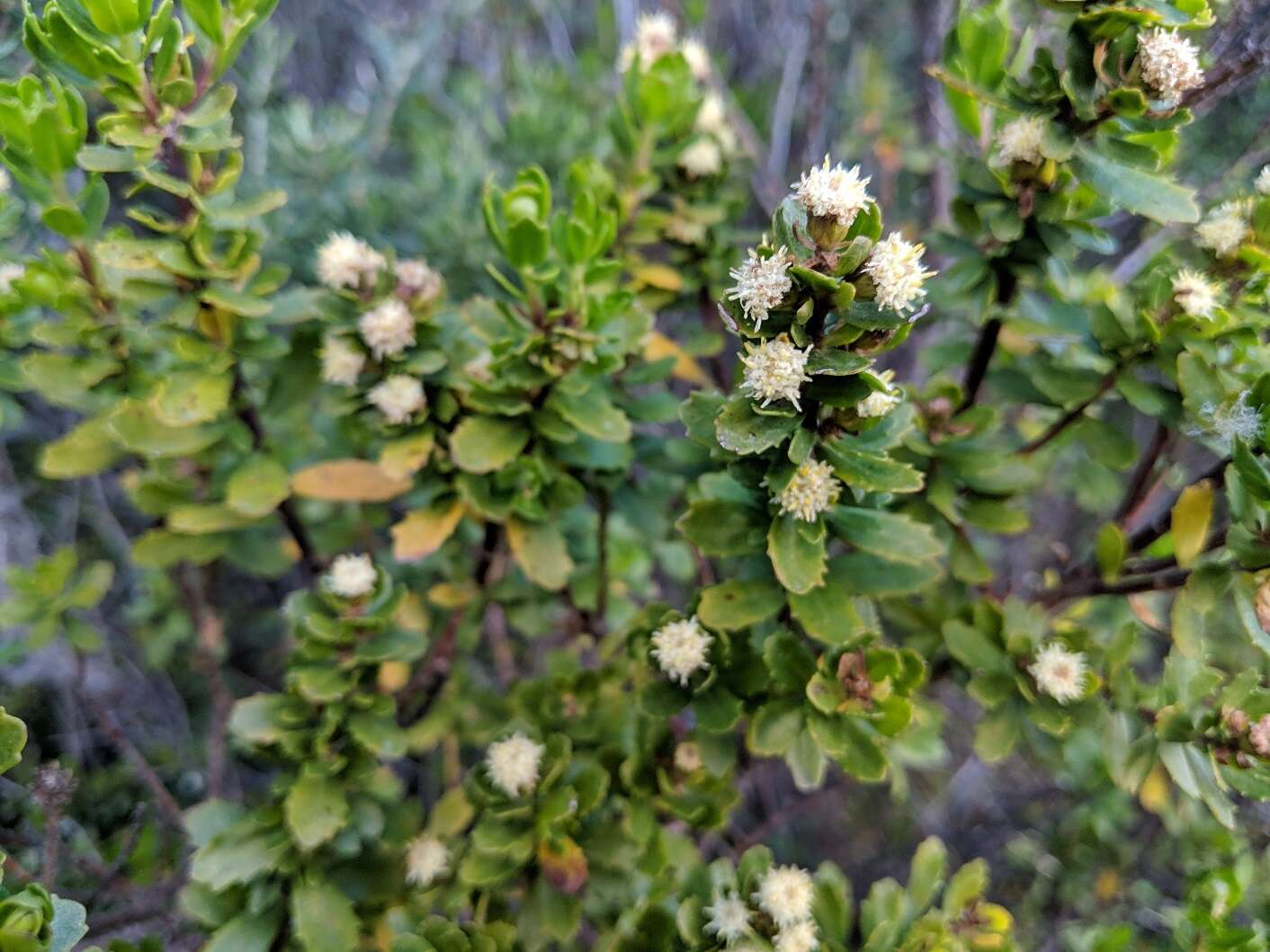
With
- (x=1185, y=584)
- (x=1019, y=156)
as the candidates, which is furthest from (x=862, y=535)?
(x=1019, y=156)

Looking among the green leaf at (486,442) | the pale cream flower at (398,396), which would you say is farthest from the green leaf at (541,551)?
the pale cream flower at (398,396)

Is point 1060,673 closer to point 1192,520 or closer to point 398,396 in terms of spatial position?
point 1192,520

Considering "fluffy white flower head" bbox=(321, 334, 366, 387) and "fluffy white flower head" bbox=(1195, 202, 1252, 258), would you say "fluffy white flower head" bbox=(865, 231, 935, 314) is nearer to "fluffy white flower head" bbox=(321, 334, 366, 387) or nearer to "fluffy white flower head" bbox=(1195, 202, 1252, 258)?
"fluffy white flower head" bbox=(1195, 202, 1252, 258)

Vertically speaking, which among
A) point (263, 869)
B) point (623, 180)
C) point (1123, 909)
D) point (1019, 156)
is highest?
point (1019, 156)

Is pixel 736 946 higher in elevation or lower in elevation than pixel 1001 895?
higher

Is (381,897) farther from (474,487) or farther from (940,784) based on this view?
(940,784)

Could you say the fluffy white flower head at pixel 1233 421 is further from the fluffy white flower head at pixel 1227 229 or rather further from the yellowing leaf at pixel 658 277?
the yellowing leaf at pixel 658 277
